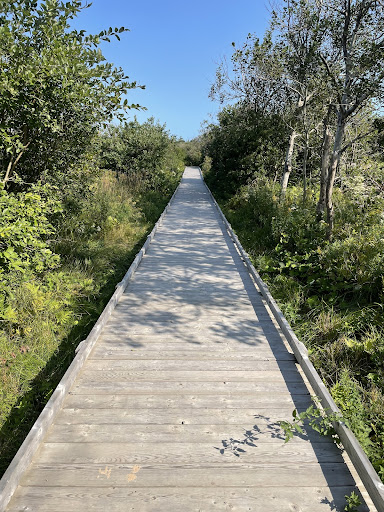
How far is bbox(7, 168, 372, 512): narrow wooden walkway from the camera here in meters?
2.21

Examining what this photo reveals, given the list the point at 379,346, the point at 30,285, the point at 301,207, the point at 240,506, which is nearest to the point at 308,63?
the point at 301,207

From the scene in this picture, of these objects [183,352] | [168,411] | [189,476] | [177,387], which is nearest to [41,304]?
[183,352]

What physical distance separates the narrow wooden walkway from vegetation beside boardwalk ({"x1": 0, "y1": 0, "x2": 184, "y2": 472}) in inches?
28.1

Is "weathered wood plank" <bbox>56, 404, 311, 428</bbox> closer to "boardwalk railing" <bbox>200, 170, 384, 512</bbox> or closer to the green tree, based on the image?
"boardwalk railing" <bbox>200, 170, 384, 512</bbox>

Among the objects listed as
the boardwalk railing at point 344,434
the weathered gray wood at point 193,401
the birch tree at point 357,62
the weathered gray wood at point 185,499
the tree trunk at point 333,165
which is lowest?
the weathered gray wood at point 185,499

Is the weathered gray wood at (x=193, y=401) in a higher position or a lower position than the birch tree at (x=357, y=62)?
lower

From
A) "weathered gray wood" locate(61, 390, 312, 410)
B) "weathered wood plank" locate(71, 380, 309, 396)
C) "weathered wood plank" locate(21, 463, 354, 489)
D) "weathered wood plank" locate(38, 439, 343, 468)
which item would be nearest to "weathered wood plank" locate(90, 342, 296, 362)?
"weathered wood plank" locate(71, 380, 309, 396)

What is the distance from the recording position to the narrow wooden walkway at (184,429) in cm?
221

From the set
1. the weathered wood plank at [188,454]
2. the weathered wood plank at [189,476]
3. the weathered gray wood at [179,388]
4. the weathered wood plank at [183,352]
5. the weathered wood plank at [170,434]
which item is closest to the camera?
the weathered wood plank at [189,476]

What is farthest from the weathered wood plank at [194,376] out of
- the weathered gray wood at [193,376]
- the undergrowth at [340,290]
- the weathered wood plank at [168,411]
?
the undergrowth at [340,290]

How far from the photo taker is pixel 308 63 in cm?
927

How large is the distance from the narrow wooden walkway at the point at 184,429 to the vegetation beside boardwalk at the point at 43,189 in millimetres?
715

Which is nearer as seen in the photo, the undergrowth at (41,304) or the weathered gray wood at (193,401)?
the weathered gray wood at (193,401)

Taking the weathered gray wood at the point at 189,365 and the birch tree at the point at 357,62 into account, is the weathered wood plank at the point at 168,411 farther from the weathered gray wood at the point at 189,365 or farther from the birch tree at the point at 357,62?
the birch tree at the point at 357,62
